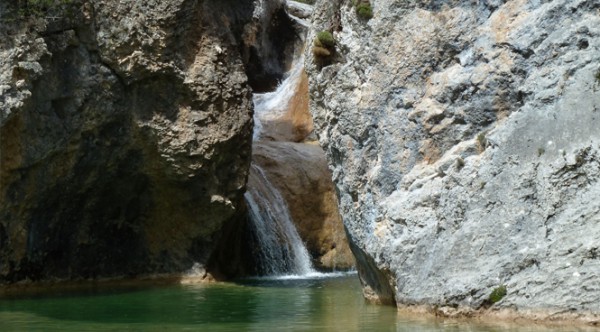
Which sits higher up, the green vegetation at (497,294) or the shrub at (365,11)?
the shrub at (365,11)

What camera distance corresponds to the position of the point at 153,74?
70.6ft

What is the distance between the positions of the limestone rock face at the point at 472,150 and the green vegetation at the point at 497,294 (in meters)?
0.08

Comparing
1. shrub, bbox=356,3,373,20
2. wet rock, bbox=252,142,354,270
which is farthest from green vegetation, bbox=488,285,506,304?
wet rock, bbox=252,142,354,270

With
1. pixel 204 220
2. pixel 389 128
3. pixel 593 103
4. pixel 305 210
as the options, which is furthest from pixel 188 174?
pixel 593 103

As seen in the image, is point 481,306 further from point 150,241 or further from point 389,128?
point 150,241

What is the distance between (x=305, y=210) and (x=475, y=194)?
40.6ft

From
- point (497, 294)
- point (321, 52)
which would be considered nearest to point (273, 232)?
point (321, 52)

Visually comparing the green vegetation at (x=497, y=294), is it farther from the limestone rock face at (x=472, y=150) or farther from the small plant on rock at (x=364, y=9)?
the small plant on rock at (x=364, y=9)

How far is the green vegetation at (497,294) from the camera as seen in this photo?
13.3m

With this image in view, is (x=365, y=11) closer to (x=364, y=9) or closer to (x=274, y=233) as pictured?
(x=364, y=9)

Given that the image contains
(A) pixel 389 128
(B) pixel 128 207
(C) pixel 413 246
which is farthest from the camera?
(B) pixel 128 207

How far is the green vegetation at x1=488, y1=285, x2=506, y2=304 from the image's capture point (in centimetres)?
1331

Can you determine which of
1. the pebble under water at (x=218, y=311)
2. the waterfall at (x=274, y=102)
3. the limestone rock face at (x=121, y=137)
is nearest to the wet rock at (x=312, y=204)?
the limestone rock face at (x=121, y=137)

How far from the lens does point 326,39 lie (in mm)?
17641
